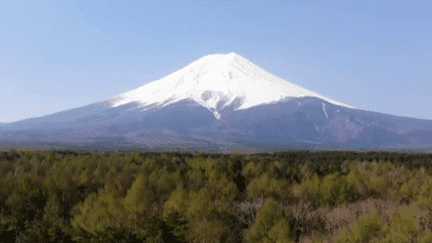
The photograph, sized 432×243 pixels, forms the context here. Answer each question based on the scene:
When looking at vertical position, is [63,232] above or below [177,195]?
below

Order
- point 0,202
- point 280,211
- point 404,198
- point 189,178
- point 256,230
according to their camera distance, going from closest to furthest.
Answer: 1. point 256,230
2. point 280,211
3. point 0,202
4. point 404,198
5. point 189,178

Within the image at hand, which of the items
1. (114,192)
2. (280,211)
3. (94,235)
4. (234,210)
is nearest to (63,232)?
(94,235)

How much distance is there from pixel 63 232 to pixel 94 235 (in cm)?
81

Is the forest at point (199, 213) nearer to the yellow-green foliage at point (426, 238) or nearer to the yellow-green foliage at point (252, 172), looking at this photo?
the yellow-green foliage at point (426, 238)

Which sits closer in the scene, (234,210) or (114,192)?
(234,210)

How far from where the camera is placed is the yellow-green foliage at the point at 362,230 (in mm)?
6965

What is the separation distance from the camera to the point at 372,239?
22.7ft

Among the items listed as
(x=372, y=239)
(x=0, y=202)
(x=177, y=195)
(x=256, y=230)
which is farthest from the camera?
(x=0, y=202)

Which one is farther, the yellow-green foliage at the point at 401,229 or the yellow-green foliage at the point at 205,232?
the yellow-green foliage at the point at 205,232

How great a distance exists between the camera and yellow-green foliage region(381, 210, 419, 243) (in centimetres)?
666

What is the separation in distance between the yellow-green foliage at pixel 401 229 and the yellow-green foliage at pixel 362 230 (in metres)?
0.18

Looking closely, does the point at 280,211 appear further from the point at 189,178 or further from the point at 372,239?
the point at 189,178

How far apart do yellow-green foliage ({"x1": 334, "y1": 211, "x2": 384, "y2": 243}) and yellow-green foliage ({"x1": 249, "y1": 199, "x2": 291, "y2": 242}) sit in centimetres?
91

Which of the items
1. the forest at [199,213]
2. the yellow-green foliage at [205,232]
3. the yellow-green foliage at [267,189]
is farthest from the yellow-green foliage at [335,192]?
the yellow-green foliage at [205,232]
